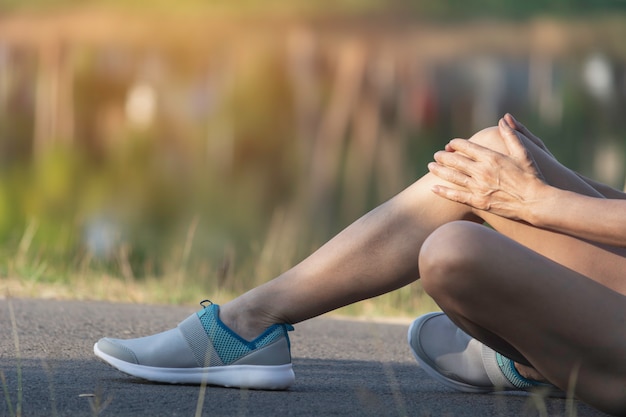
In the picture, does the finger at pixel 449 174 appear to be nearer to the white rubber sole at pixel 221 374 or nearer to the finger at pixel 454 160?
the finger at pixel 454 160

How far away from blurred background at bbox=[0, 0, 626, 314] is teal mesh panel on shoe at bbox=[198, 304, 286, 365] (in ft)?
26.5

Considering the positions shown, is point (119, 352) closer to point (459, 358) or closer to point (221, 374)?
point (221, 374)

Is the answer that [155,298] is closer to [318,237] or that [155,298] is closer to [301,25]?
[318,237]

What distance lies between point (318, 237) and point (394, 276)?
288 inches

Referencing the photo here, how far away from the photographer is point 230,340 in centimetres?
209

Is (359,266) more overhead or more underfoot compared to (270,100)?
more overhead

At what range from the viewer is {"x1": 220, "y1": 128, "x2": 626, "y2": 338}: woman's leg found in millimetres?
2029

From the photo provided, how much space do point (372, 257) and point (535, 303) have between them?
392 mm

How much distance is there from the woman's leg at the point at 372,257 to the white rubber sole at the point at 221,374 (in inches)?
3.2

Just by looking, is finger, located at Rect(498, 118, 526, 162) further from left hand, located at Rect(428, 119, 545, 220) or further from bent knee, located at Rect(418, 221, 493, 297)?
bent knee, located at Rect(418, 221, 493, 297)

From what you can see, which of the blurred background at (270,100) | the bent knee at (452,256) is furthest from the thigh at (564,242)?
the blurred background at (270,100)

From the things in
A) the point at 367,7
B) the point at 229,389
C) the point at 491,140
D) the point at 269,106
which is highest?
the point at 367,7

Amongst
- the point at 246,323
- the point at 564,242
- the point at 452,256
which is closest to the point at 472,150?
the point at 564,242

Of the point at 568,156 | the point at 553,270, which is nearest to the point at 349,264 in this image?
the point at 553,270
